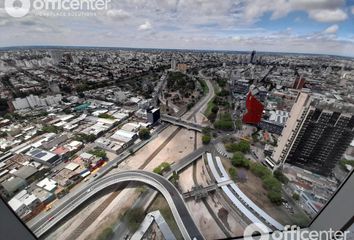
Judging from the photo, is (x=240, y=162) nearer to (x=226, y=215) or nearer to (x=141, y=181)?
(x=226, y=215)

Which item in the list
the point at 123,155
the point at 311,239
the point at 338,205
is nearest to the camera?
the point at 338,205

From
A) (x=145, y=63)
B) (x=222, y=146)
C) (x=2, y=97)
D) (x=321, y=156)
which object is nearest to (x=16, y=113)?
(x=2, y=97)

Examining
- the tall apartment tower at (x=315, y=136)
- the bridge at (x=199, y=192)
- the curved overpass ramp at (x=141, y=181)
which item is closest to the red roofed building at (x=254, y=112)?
the tall apartment tower at (x=315, y=136)

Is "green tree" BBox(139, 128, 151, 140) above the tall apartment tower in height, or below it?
below

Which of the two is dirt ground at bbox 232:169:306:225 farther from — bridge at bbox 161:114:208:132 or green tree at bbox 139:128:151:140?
green tree at bbox 139:128:151:140

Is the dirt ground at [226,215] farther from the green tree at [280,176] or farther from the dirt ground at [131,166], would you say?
the green tree at [280,176]

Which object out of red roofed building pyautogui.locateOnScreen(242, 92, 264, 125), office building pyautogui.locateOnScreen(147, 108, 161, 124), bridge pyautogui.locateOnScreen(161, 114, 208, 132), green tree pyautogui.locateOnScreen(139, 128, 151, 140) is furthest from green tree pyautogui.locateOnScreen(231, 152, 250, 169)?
office building pyautogui.locateOnScreen(147, 108, 161, 124)

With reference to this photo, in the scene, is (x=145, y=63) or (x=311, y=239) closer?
(x=311, y=239)

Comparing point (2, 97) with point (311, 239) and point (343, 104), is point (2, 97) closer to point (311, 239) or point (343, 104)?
point (311, 239)
